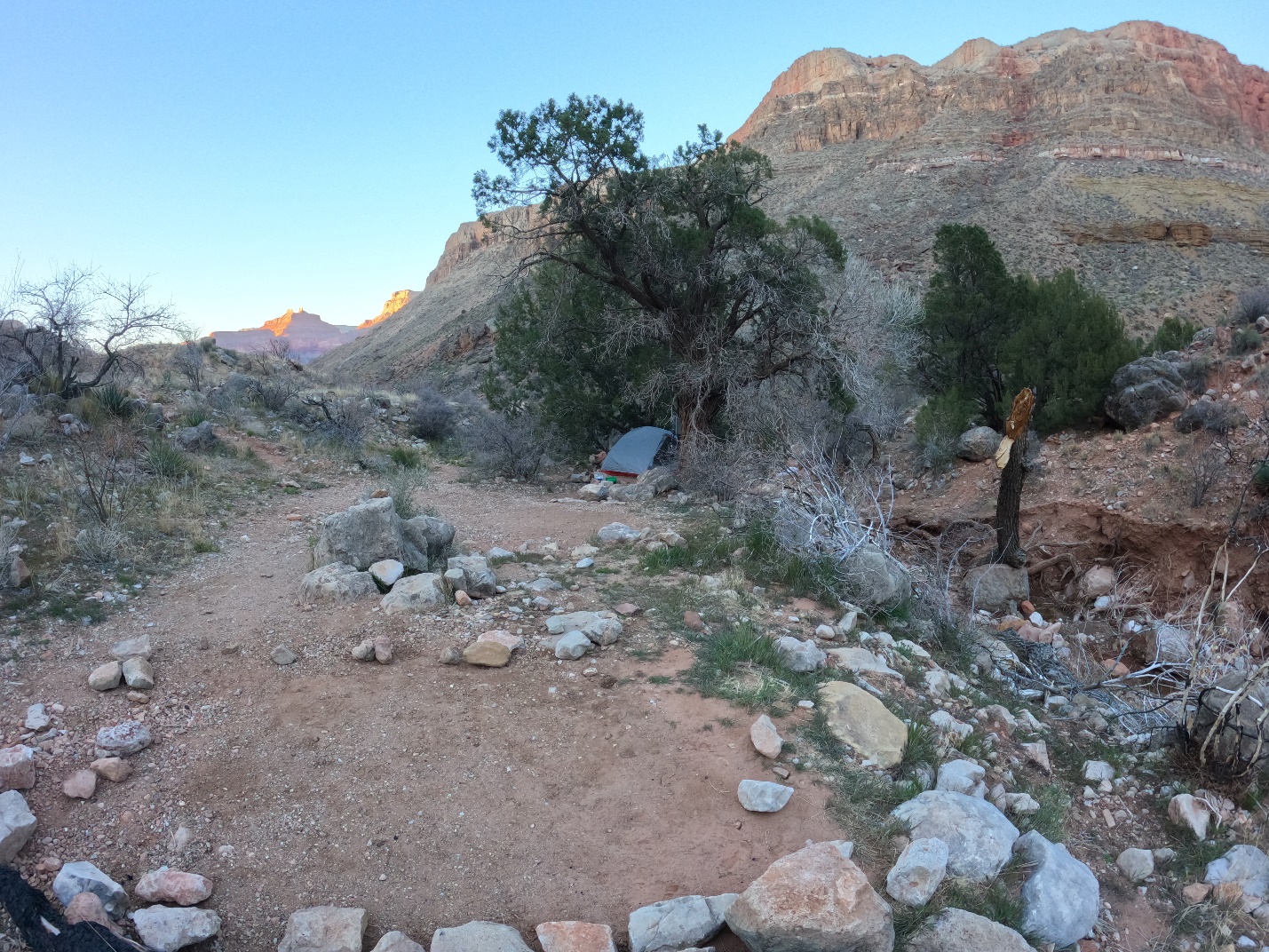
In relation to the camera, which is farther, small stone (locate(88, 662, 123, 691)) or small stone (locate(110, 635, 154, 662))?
small stone (locate(110, 635, 154, 662))

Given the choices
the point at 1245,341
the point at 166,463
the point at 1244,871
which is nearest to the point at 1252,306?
the point at 1245,341

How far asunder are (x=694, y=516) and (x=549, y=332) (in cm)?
472

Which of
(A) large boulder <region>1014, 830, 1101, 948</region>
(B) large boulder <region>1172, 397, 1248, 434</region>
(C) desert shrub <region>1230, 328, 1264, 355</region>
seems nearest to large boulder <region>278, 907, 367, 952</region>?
(A) large boulder <region>1014, 830, 1101, 948</region>

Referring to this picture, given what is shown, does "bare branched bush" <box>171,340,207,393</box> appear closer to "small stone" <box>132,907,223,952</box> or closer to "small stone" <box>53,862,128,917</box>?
"small stone" <box>53,862,128,917</box>

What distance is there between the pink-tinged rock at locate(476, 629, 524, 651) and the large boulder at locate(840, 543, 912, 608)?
2646mm

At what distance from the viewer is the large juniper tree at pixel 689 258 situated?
33.9 feet

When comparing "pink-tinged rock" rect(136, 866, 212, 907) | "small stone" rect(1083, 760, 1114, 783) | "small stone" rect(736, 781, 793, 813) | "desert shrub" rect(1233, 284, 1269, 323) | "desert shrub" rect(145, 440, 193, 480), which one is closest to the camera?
"pink-tinged rock" rect(136, 866, 212, 907)

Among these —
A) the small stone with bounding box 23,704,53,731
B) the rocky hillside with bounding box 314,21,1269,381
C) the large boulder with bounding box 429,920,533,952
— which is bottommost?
the large boulder with bounding box 429,920,533,952

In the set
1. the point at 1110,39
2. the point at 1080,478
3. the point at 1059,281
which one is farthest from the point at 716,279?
the point at 1110,39

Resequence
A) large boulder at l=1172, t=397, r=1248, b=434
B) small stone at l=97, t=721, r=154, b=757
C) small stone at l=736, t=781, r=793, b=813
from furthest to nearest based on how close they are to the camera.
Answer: large boulder at l=1172, t=397, r=1248, b=434 < small stone at l=97, t=721, r=154, b=757 < small stone at l=736, t=781, r=793, b=813

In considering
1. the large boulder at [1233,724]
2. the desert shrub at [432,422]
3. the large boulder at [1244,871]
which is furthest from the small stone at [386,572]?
the desert shrub at [432,422]

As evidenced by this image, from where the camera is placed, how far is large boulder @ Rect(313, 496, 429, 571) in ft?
18.7

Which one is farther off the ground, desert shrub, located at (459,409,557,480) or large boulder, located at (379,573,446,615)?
desert shrub, located at (459,409,557,480)

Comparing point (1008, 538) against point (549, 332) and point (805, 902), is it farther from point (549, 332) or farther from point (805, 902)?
point (805, 902)
